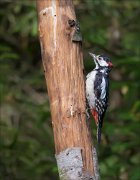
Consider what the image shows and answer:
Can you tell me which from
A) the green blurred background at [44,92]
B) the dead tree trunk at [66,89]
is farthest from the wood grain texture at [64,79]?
the green blurred background at [44,92]

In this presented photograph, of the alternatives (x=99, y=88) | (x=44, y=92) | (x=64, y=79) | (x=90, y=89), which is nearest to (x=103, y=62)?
(x=99, y=88)

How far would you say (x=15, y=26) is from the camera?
8.56 meters

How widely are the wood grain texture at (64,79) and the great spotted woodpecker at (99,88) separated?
595 mm

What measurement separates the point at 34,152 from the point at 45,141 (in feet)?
3.41

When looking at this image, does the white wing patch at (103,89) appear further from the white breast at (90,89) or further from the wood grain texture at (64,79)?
the wood grain texture at (64,79)

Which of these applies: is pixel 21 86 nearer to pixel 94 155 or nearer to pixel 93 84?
pixel 93 84

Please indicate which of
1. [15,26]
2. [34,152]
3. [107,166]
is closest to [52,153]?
[34,152]

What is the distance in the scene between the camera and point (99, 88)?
4.95m

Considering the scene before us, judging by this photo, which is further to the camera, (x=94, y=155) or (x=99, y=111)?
(x=99, y=111)

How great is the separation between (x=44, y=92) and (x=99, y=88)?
4.70m

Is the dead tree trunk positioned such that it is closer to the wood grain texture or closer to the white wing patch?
the wood grain texture

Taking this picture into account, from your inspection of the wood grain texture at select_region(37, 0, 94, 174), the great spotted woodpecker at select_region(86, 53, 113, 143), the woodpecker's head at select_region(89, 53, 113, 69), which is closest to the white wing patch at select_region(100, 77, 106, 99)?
the great spotted woodpecker at select_region(86, 53, 113, 143)

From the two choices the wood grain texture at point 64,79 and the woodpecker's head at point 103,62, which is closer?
the wood grain texture at point 64,79

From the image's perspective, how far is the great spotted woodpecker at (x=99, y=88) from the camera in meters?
4.85
